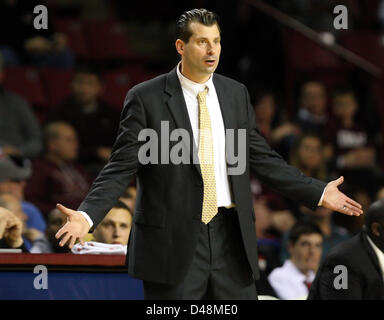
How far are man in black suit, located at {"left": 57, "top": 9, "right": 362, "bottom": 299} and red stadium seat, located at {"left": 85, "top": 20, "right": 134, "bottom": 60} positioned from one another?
5157 mm

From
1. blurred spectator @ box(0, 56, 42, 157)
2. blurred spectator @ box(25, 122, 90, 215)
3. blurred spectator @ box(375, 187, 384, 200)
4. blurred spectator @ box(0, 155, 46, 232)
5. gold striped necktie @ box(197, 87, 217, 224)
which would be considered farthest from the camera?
blurred spectator @ box(0, 56, 42, 157)

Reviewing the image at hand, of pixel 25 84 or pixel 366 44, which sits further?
pixel 366 44

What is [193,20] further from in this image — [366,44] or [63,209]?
[366,44]

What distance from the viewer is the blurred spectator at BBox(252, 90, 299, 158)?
24.5ft

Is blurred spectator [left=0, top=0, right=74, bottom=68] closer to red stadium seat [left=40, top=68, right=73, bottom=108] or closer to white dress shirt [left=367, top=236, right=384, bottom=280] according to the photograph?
red stadium seat [left=40, top=68, right=73, bottom=108]

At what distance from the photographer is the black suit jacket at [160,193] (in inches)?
126

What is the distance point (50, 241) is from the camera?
5.23 meters

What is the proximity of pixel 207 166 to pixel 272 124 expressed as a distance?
4.62 m

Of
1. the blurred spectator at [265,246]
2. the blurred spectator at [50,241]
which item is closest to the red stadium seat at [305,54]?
the blurred spectator at [265,246]

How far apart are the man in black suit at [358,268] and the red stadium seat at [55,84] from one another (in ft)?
13.5

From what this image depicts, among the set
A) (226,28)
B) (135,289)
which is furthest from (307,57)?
(135,289)

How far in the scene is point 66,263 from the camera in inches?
153

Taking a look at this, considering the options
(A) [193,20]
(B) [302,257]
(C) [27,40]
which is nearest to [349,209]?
(A) [193,20]

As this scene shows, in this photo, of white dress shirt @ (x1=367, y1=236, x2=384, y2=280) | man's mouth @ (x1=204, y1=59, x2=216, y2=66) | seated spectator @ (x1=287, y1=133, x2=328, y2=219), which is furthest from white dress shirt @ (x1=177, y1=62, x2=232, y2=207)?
seated spectator @ (x1=287, y1=133, x2=328, y2=219)
